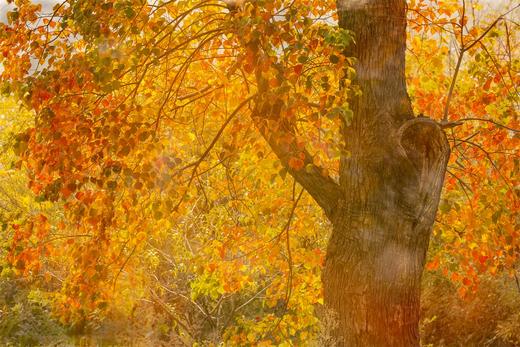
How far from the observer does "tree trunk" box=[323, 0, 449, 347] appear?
20.5 feet

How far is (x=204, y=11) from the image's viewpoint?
9086 mm

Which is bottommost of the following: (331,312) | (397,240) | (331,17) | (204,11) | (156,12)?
(331,312)

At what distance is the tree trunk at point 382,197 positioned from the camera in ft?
20.5

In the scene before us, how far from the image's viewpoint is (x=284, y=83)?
537 centimetres

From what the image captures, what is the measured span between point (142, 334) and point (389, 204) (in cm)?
1099

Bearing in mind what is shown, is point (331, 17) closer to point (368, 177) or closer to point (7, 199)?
point (368, 177)

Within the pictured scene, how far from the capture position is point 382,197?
6.30 metres

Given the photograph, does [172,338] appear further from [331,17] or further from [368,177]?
[368,177]

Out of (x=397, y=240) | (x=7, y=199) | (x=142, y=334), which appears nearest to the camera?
(x=397, y=240)

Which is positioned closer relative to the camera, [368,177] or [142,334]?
[368,177]

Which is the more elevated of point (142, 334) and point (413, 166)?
point (413, 166)

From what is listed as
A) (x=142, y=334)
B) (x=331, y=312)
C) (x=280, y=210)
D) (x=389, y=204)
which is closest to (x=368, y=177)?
(x=389, y=204)

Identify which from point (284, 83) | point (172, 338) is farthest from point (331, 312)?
point (172, 338)

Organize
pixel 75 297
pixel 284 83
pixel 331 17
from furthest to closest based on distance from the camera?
pixel 331 17, pixel 75 297, pixel 284 83
